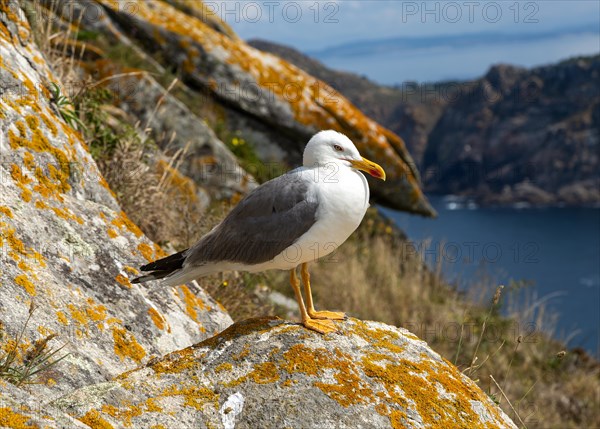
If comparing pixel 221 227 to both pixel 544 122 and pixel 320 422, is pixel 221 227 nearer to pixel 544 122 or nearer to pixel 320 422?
pixel 320 422

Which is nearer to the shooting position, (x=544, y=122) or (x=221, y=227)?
(x=221, y=227)

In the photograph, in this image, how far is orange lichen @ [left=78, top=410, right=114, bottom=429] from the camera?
268cm

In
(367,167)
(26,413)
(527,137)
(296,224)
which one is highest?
(367,167)

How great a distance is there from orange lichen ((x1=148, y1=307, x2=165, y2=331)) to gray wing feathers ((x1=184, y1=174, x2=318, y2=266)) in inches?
24.3

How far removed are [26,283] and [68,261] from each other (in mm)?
479

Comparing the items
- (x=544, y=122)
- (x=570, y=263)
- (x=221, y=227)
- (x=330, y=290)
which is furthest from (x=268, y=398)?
(x=544, y=122)

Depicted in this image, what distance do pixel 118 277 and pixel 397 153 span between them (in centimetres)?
993

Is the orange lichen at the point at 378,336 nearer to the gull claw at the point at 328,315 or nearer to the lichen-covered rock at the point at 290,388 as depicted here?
the lichen-covered rock at the point at 290,388

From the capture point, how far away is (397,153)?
13633mm

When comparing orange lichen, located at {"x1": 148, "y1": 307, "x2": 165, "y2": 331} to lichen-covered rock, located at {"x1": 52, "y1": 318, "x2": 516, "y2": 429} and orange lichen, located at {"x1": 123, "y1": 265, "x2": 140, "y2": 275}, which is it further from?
lichen-covered rock, located at {"x1": 52, "y1": 318, "x2": 516, "y2": 429}

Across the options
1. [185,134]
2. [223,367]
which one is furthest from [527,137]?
[223,367]

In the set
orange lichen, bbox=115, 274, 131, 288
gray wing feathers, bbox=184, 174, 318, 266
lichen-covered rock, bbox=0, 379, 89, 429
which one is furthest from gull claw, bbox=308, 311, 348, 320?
lichen-covered rock, bbox=0, 379, 89, 429

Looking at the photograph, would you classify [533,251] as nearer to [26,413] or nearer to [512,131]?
[26,413]

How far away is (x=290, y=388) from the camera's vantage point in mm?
3078
